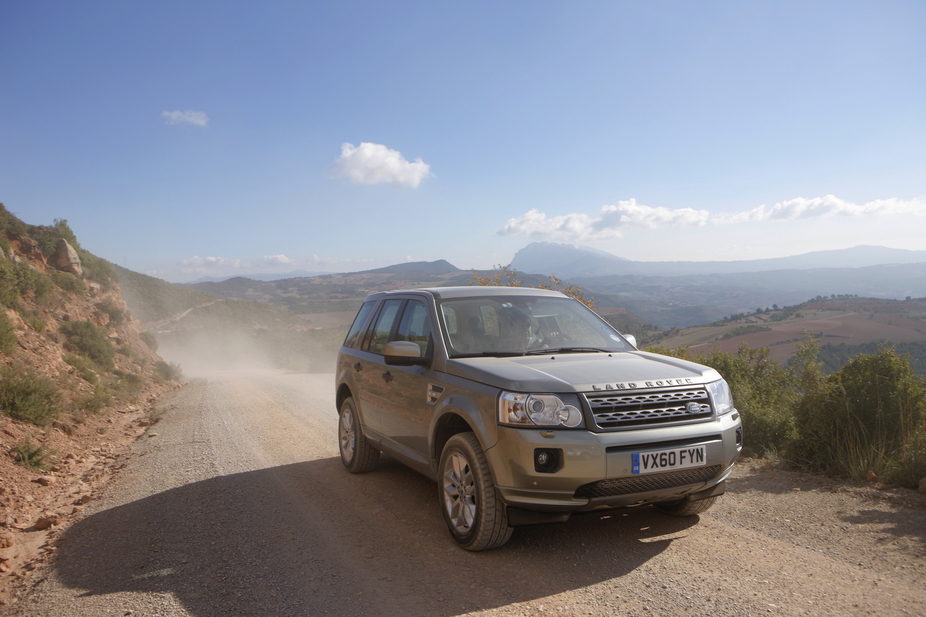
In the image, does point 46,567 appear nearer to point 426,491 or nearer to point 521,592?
point 426,491

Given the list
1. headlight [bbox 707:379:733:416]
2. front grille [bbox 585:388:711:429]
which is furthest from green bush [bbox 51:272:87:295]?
headlight [bbox 707:379:733:416]

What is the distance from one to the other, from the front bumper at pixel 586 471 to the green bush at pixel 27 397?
7292 millimetres

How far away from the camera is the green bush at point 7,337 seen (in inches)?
346

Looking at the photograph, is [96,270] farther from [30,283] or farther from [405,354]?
[405,354]

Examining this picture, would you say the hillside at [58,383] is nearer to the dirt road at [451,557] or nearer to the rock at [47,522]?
the rock at [47,522]

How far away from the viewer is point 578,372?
3.56 meters

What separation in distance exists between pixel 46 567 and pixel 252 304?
190ft

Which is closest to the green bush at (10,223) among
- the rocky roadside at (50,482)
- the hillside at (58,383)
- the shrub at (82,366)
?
the hillside at (58,383)

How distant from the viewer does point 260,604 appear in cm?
309

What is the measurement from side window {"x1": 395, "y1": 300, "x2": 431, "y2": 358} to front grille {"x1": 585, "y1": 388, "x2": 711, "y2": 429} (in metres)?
1.59

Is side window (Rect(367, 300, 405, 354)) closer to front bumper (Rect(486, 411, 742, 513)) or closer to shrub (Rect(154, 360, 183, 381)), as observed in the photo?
front bumper (Rect(486, 411, 742, 513))

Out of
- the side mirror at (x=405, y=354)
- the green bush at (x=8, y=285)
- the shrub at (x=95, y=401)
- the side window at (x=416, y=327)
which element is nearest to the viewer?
the side mirror at (x=405, y=354)

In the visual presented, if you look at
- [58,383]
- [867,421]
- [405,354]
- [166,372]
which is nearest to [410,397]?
[405,354]

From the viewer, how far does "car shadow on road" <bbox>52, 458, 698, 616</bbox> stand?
3.15 metres
